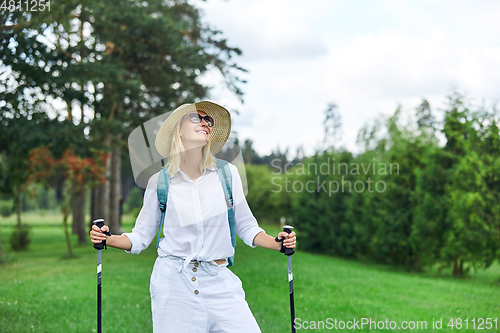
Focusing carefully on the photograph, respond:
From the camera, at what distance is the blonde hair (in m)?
2.78

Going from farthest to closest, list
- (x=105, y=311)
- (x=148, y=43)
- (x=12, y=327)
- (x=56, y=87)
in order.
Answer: (x=148, y=43)
(x=56, y=87)
(x=105, y=311)
(x=12, y=327)

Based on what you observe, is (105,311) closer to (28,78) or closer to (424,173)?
(28,78)

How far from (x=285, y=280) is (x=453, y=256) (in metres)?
5.03

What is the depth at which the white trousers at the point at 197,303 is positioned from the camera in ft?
8.46

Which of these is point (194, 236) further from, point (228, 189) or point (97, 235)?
point (97, 235)

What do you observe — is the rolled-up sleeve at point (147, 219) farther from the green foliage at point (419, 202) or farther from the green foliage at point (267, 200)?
the green foliage at point (267, 200)

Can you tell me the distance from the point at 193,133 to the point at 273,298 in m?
6.53

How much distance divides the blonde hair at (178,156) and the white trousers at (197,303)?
0.54 metres

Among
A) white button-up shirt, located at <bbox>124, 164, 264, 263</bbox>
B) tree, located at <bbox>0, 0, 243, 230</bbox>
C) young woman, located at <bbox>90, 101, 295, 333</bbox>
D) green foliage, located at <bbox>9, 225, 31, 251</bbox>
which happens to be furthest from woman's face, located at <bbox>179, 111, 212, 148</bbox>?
green foliage, located at <bbox>9, 225, 31, 251</bbox>

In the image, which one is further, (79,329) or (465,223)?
(465,223)

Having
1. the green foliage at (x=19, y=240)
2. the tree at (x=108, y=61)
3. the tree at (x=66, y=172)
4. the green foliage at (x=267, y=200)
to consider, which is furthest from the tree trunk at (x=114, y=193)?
the green foliage at (x=267, y=200)

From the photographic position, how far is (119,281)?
10.8m

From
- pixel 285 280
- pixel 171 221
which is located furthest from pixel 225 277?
pixel 285 280

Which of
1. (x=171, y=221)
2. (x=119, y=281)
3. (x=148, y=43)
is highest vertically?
(x=148, y=43)
